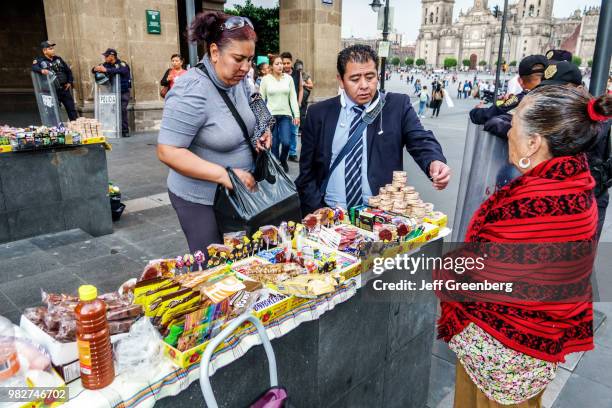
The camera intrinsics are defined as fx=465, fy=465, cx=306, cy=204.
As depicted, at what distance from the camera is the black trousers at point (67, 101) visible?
34.0 ft

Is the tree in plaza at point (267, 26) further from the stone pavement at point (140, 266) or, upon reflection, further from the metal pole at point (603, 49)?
the metal pole at point (603, 49)

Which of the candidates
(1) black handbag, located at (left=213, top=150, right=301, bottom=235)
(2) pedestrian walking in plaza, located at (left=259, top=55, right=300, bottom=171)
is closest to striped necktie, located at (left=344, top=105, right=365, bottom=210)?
(1) black handbag, located at (left=213, top=150, right=301, bottom=235)

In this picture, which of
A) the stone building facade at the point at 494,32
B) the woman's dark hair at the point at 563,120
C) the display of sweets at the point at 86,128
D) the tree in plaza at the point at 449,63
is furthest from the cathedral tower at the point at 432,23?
the woman's dark hair at the point at 563,120

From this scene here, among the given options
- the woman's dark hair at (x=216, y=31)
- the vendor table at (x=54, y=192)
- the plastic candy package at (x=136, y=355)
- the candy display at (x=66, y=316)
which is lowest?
the vendor table at (x=54, y=192)

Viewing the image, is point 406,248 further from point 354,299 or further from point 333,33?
point 333,33

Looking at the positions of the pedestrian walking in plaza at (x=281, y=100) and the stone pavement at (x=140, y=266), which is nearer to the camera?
the stone pavement at (x=140, y=266)

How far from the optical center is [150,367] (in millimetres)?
1443

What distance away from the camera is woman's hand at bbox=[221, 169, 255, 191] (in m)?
2.44

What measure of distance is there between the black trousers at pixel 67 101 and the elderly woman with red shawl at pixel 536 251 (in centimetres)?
1074

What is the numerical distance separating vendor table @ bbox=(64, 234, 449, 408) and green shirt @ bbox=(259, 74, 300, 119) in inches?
237

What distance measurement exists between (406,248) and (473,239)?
56 cm

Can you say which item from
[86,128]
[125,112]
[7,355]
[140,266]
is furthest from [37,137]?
[125,112]

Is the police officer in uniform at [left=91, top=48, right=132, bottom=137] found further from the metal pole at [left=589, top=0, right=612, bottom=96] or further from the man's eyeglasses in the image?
the metal pole at [left=589, top=0, right=612, bottom=96]

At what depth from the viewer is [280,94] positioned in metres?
8.24
